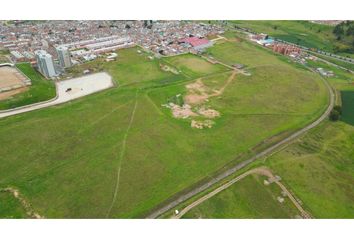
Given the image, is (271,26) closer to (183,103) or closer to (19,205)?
(183,103)

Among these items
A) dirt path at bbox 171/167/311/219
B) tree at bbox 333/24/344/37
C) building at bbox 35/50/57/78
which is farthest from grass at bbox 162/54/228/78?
tree at bbox 333/24/344/37

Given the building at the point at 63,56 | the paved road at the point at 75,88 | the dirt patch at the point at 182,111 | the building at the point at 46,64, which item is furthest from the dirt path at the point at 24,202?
the building at the point at 63,56

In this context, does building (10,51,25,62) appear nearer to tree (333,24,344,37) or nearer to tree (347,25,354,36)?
tree (333,24,344,37)

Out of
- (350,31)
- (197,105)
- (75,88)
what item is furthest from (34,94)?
(350,31)

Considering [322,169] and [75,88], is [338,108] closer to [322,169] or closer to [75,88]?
[322,169]

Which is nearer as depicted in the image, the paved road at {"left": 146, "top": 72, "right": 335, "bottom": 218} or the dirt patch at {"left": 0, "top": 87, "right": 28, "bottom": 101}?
the paved road at {"left": 146, "top": 72, "right": 335, "bottom": 218}

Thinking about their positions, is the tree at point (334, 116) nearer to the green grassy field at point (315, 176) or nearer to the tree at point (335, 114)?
the tree at point (335, 114)
